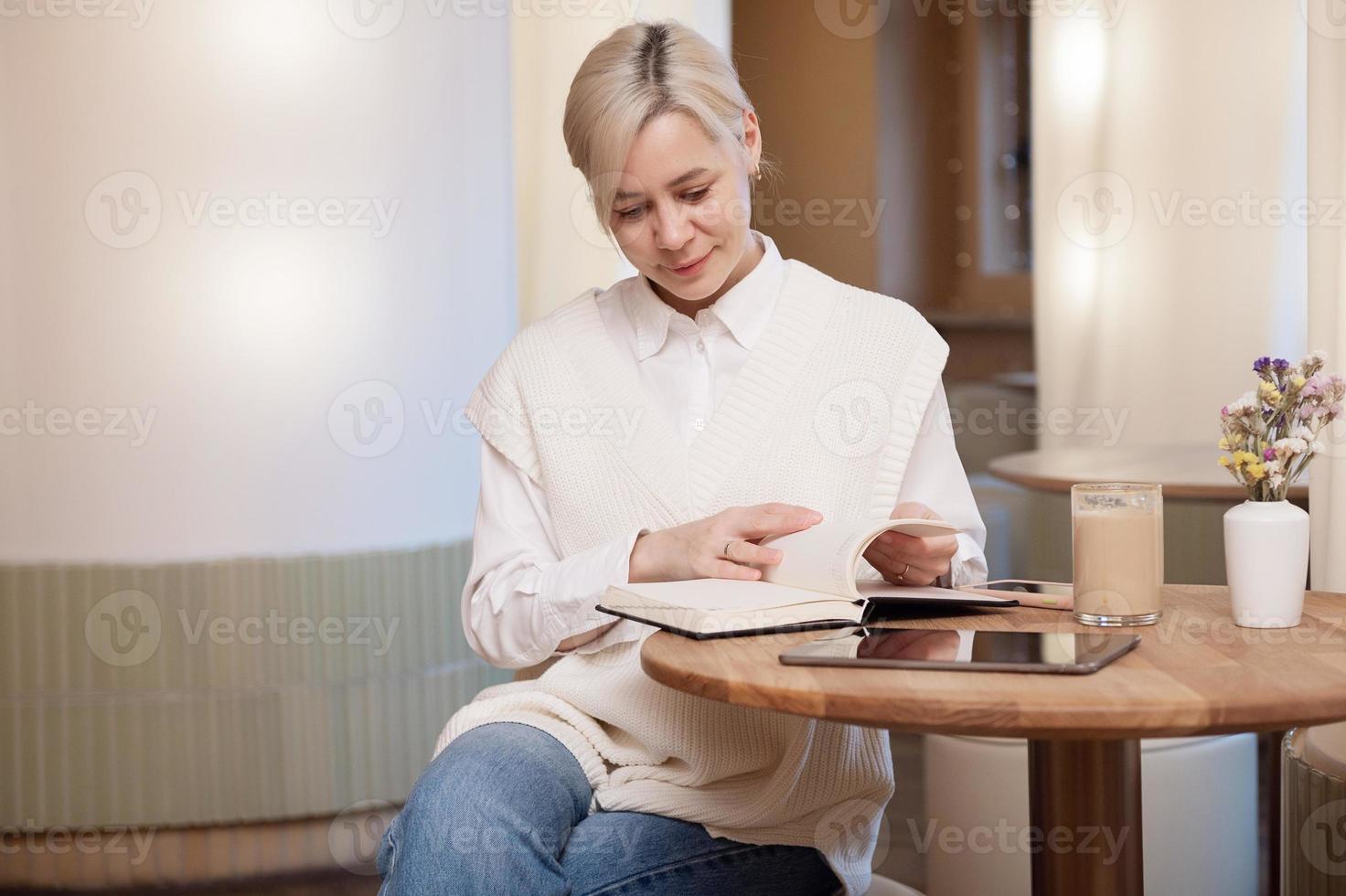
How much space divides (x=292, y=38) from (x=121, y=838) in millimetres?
1526

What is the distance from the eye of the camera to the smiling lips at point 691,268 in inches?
62.3

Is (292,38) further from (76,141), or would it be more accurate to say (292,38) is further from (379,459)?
(379,459)

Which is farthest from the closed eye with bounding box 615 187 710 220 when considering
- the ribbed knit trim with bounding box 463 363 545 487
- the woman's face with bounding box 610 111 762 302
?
the ribbed knit trim with bounding box 463 363 545 487

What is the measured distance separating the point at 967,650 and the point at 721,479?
0.54m

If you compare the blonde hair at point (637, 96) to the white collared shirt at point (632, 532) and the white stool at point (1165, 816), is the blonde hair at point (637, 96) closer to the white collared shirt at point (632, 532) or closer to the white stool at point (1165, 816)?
the white collared shirt at point (632, 532)

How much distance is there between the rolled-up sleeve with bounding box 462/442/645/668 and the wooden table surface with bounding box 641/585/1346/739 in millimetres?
269

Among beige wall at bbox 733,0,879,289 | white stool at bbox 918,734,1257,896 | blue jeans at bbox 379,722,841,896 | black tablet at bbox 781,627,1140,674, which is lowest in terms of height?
white stool at bbox 918,734,1257,896

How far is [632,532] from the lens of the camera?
1.45 metres

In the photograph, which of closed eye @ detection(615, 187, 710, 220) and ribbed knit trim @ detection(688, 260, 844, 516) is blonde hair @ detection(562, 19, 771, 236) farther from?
ribbed knit trim @ detection(688, 260, 844, 516)

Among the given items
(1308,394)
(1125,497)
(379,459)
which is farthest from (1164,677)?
(379,459)

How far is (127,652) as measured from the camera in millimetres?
2557

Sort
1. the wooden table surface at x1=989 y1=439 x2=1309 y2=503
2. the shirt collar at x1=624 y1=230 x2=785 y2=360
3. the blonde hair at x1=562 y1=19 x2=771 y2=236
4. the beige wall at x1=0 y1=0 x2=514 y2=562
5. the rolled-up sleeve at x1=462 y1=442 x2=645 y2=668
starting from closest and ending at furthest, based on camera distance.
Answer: the rolled-up sleeve at x1=462 y1=442 x2=645 y2=668, the blonde hair at x1=562 y1=19 x2=771 y2=236, the shirt collar at x1=624 y1=230 x2=785 y2=360, the wooden table surface at x1=989 y1=439 x2=1309 y2=503, the beige wall at x1=0 y1=0 x2=514 y2=562

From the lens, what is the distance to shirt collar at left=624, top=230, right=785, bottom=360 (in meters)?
1.64

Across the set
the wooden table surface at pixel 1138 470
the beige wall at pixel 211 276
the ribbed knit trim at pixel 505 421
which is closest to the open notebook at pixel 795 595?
the ribbed knit trim at pixel 505 421
